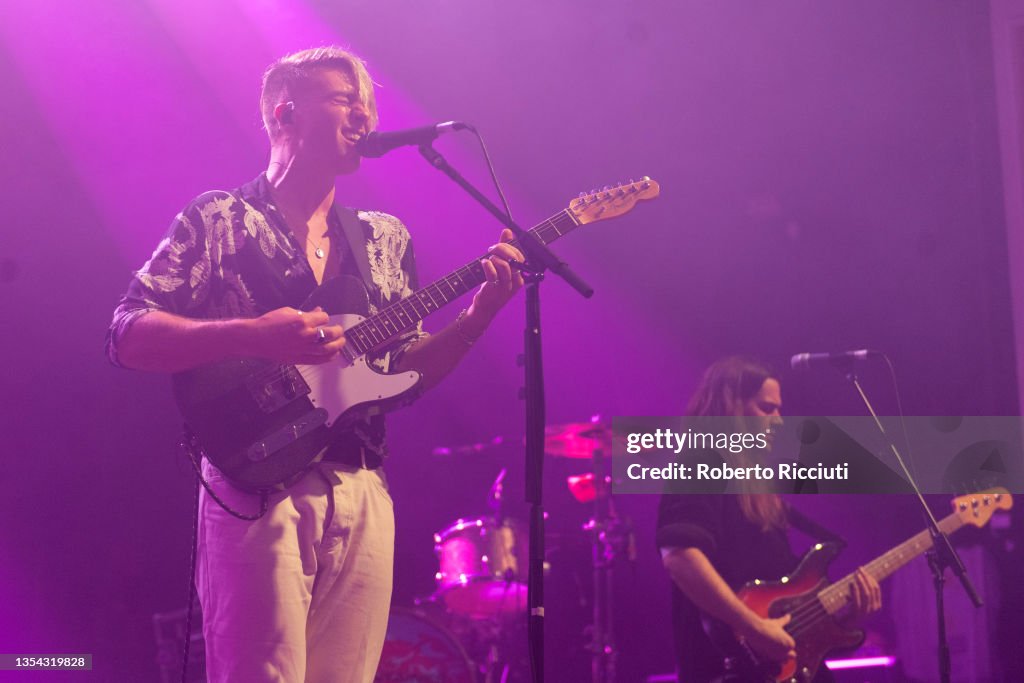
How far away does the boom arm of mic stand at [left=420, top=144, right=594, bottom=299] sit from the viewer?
220 centimetres

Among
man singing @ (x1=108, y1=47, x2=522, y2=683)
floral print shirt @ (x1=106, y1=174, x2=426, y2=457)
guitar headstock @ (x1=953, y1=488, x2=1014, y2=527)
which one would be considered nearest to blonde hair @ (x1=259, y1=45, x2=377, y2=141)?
man singing @ (x1=108, y1=47, x2=522, y2=683)

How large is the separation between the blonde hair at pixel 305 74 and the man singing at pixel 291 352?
8cm

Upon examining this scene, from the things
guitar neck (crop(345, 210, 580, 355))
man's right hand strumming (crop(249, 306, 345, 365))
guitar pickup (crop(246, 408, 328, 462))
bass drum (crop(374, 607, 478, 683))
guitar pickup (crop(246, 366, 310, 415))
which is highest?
guitar neck (crop(345, 210, 580, 355))

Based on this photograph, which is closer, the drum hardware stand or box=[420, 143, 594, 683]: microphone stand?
box=[420, 143, 594, 683]: microphone stand

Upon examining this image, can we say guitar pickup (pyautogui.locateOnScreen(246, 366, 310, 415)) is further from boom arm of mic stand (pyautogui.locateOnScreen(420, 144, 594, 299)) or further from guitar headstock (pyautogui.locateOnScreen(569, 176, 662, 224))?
guitar headstock (pyautogui.locateOnScreen(569, 176, 662, 224))

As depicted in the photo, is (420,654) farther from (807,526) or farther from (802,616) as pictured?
(807,526)

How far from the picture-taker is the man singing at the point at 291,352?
1904 mm

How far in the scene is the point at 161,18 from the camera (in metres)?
4.61

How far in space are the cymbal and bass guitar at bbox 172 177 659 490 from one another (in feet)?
7.38

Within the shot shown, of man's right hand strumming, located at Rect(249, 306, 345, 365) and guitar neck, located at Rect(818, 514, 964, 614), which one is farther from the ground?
man's right hand strumming, located at Rect(249, 306, 345, 365)

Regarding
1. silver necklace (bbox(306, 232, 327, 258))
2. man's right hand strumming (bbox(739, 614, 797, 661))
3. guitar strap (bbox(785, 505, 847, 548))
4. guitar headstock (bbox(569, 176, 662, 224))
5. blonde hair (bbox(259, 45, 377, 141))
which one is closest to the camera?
silver necklace (bbox(306, 232, 327, 258))

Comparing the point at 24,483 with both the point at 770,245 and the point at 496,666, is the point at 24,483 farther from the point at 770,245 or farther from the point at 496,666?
the point at 770,245

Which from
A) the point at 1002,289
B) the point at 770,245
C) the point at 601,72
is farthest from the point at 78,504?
the point at 1002,289

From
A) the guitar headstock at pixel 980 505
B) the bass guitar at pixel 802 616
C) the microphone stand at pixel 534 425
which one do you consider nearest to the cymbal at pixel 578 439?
the bass guitar at pixel 802 616
